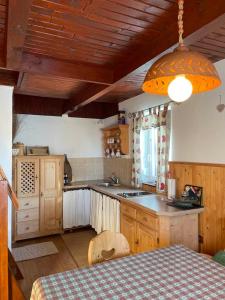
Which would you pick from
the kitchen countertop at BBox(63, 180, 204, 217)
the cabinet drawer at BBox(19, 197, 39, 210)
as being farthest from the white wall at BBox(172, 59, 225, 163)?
the cabinet drawer at BBox(19, 197, 39, 210)

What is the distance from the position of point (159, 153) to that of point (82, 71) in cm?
143

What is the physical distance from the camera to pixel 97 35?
5.92 feet

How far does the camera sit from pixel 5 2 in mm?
1413

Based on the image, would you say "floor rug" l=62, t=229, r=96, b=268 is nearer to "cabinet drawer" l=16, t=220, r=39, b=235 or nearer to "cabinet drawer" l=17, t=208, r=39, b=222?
"cabinet drawer" l=16, t=220, r=39, b=235

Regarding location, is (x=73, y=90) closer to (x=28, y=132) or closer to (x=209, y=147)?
(x=28, y=132)

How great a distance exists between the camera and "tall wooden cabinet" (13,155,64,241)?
142 inches

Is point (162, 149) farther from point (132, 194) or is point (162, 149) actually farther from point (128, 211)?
point (128, 211)

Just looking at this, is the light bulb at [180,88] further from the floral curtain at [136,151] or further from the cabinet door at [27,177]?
the cabinet door at [27,177]

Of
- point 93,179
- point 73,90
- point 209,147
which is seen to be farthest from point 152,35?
point 93,179

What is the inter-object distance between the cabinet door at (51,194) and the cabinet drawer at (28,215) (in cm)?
8

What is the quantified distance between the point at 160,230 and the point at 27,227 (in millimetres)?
2314

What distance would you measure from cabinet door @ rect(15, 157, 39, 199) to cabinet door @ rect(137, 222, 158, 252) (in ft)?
6.19

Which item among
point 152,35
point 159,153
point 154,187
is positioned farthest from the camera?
point 154,187

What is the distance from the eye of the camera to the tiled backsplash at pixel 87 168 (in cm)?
453
